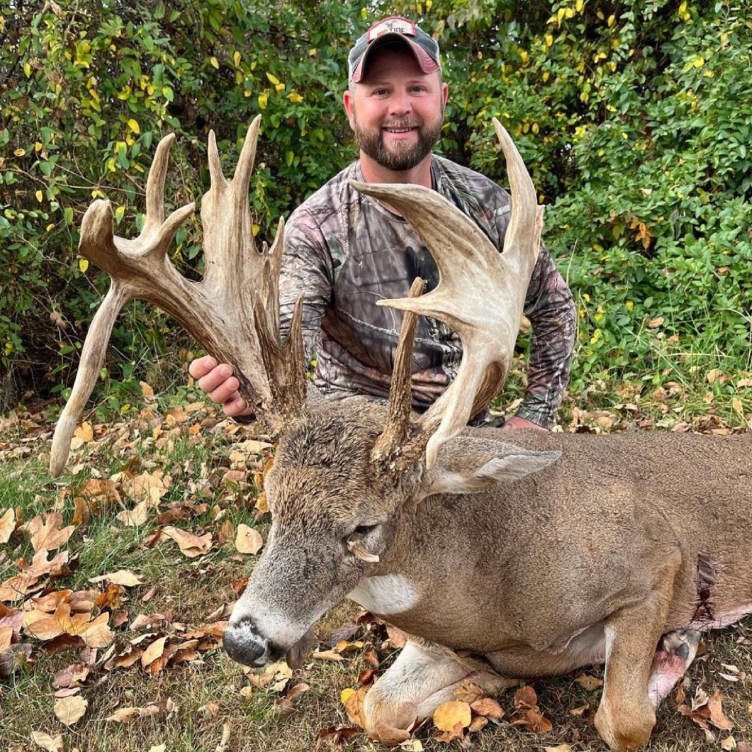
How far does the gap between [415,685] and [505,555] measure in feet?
2.55

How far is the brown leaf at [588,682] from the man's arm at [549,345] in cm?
148

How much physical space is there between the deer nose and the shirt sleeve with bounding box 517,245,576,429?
2431mm

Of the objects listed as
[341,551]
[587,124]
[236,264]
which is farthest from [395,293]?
[587,124]

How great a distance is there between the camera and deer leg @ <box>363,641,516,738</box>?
2.99m

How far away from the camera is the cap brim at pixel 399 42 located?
3863 millimetres

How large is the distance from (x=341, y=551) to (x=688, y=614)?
5.68ft

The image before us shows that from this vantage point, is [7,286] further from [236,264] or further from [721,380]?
[721,380]

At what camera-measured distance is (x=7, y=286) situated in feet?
23.1

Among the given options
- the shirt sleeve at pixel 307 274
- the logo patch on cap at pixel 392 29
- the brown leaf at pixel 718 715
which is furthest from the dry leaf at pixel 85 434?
the brown leaf at pixel 718 715

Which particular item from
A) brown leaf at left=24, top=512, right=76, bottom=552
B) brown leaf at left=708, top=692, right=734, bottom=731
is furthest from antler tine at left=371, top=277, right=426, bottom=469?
brown leaf at left=24, top=512, right=76, bottom=552

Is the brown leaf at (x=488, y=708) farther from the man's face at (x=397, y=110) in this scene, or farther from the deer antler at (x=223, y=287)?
the man's face at (x=397, y=110)

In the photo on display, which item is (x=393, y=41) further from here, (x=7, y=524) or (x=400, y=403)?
(x=7, y=524)

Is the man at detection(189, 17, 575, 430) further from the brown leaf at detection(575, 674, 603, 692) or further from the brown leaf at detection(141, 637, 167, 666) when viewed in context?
the brown leaf at detection(141, 637, 167, 666)

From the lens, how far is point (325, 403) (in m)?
2.74
